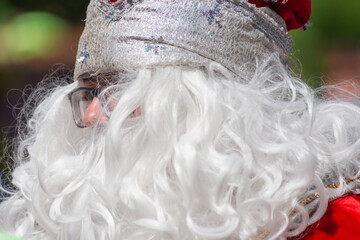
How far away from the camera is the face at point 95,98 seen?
1.46 meters

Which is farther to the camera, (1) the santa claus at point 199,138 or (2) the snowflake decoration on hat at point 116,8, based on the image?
(2) the snowflake decoration on hat at point 116,8

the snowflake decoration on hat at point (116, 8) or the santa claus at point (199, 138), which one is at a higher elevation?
the snowflake decoration on hat at point (116, 8)

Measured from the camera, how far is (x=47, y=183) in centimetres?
150

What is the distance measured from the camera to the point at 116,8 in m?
1.47

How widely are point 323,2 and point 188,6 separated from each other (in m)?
2.75

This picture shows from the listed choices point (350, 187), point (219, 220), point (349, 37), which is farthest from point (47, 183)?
point (349, 37)

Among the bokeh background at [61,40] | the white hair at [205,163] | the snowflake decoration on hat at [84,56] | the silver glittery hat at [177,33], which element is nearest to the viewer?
the white hair at [205,163]

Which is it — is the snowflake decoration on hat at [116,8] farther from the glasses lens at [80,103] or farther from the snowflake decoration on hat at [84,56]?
the glasses lens at [80,103]

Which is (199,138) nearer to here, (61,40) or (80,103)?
(80,103)

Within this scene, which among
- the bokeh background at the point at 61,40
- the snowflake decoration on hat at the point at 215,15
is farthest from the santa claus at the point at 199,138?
the bokeh background at the point at 61,40

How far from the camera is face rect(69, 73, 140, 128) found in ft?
4.79

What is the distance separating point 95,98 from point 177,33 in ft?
1.02

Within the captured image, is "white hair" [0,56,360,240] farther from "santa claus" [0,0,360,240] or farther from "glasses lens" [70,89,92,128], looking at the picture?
"glasses lens" [70,89,92,128]

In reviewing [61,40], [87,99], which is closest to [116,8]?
[87,99]
